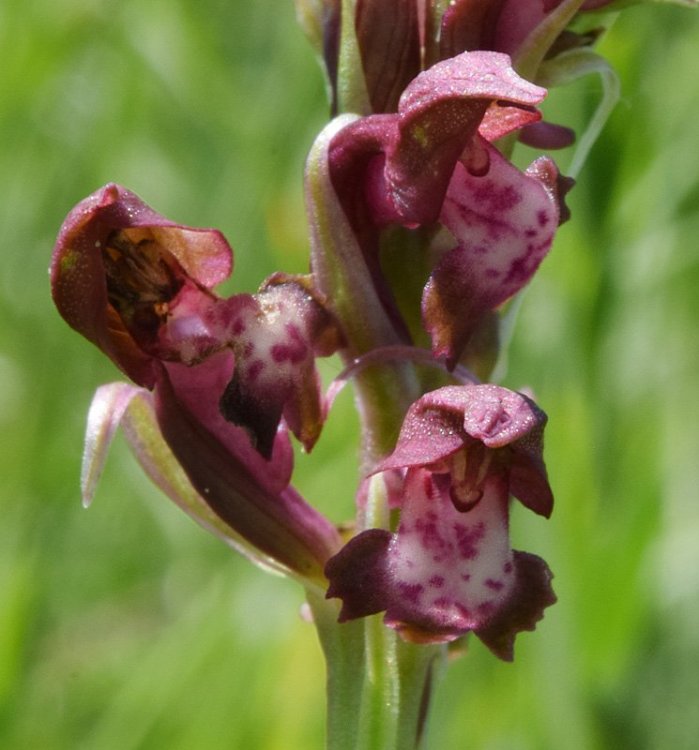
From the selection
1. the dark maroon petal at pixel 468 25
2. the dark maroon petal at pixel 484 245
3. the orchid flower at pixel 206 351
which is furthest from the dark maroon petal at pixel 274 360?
the dark maroon petal at pixel 468 25

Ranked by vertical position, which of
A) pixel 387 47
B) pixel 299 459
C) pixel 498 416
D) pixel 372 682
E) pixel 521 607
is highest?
pixel 387 47

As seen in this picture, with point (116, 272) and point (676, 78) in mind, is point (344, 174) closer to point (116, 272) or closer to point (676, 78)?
point (116, 272)

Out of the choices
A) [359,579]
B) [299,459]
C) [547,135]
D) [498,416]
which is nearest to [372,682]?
[359,579]

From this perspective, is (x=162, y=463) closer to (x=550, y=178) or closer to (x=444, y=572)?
(x=444, y=572)

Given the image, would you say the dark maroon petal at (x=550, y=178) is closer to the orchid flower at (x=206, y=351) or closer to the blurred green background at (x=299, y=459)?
the orchid flower at (x=206, y=351)

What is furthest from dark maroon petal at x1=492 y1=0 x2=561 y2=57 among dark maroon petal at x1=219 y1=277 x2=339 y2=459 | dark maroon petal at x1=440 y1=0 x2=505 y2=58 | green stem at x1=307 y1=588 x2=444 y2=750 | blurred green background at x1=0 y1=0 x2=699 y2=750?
green stem at x1=307 y1=588 x2=444 y2=750

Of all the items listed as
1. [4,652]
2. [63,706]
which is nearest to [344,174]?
[4,652]
